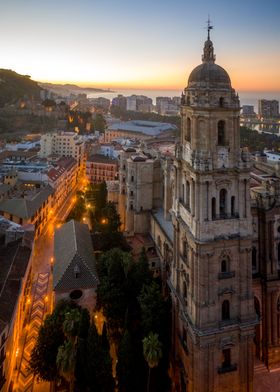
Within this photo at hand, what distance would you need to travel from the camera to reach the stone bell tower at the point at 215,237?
97.6 ft

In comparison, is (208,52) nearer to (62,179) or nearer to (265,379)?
(265,379)

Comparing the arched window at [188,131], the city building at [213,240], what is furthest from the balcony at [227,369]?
the arched window at [188,131]

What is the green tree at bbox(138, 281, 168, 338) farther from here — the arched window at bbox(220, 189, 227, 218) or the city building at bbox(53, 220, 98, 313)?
the arched window at bbox(220, 189, 227, 218)

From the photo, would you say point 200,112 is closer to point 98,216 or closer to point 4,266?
point 4,266

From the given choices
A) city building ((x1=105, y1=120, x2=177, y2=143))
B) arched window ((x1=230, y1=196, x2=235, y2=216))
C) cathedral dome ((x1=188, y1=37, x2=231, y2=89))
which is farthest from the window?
city building ((x1=105, y1=120, x2=177, y2=143))

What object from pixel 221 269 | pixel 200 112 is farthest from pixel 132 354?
pixel 200 112

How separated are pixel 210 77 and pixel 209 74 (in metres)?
0.29

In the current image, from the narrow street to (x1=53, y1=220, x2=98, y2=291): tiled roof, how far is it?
22.9 ft

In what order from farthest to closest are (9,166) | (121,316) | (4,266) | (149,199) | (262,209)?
(9,166) → (149,199) → (4,266) → (121,316) → (262,209)

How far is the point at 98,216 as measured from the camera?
242 ft

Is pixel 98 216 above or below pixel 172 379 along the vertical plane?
above

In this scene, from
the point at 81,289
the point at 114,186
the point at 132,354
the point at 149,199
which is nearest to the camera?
the point at 132,354

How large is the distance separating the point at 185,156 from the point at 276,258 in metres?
14.8

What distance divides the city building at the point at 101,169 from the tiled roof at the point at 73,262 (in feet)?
162
